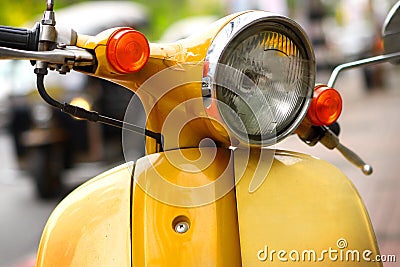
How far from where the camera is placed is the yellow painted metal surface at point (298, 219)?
178 centimetres

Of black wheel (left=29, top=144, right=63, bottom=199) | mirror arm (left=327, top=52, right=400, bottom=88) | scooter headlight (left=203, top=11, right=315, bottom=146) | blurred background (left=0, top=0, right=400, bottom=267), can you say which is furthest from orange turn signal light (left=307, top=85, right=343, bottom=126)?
black wheel (left=29, top=144, right=63, bottom=199)

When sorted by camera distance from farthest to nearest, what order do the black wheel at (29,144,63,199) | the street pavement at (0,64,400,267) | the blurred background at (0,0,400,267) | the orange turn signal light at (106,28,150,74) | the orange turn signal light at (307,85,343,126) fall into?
the black wheel at (29,144,63,199), the blurred background at (0,0,400,267), the street pavement at (0,64,400,267), the orange turn signal light at (307,85,343,126), the orange turn signal light at (106,28,150,74)

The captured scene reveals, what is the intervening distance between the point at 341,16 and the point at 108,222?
35022 mm

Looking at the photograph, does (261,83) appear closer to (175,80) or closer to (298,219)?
(175,80)

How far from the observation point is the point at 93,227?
185 cm

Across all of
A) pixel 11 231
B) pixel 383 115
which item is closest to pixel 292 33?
pixel 11 231

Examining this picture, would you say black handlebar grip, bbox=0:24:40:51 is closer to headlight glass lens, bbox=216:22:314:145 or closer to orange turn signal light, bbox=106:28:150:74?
orange turn signal light, bbox=106:28:150:74

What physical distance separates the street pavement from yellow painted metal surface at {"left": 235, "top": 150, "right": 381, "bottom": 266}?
200cm

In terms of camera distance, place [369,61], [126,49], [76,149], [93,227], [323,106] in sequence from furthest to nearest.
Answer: [76,149] < [369,61] < [323,106] < [93,227] < [126,49]

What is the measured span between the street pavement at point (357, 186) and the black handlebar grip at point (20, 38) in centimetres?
259

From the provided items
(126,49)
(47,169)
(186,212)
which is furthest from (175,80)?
(47,169)

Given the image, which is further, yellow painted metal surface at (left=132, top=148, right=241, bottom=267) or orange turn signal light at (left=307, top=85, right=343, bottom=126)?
orange turn signal light at (left=307, top=85, right=343, bottom=126)

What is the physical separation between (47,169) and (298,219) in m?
6.15

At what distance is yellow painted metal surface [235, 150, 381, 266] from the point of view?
1.78 meters
